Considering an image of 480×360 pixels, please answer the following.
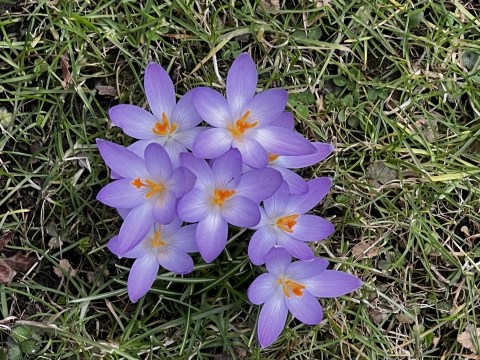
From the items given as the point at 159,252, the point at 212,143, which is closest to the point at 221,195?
the point at 212,143

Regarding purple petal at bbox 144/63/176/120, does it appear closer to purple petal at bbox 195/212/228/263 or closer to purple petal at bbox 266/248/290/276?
purple petal at bbox 195/212/228/263

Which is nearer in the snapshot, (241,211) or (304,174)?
(241,211)

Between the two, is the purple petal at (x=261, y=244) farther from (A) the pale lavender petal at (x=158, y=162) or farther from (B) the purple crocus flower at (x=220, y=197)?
(A) the pale lavender petal at (x=158, y=162)

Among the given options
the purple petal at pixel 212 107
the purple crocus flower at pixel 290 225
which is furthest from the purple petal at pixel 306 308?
the purple petal at pixel 212 107

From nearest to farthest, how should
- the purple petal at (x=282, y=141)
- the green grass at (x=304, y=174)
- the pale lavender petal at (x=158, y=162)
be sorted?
the pale lavender petal at (x=158, y=162)
the purple petal at (x=282, y=141)
the green grass at (x=304, y=174)

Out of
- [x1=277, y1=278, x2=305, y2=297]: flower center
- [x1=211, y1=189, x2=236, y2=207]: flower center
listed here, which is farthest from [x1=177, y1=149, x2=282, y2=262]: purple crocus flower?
[x1=277, y1=278, x2=305, y2=297]: flower center

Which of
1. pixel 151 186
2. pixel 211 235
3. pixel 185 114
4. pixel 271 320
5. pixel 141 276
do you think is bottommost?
pixel 271 320

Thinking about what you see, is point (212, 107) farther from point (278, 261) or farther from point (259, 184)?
point (278, 261)
